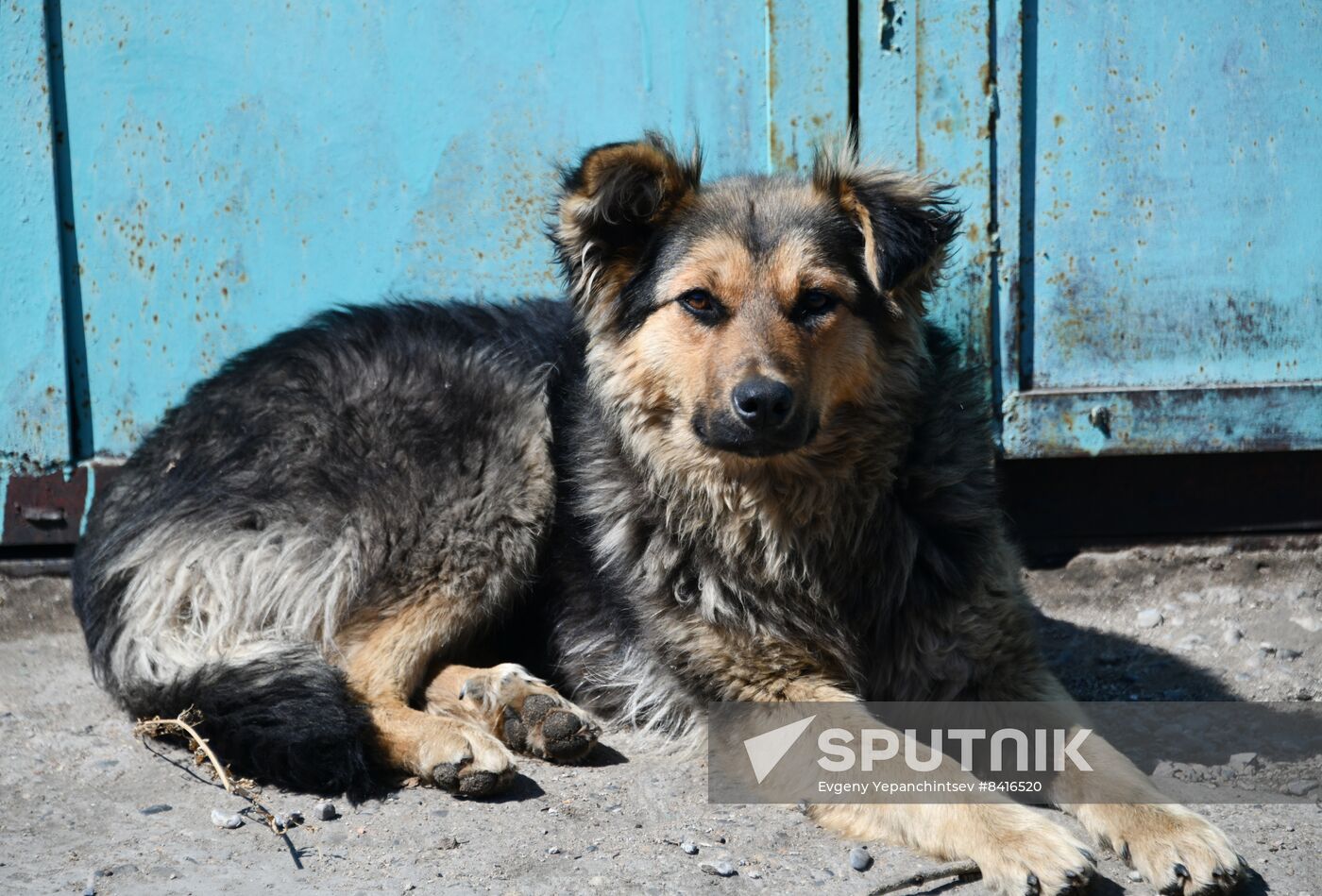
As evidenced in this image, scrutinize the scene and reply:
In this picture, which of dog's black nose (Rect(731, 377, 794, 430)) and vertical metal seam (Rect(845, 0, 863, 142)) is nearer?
dog's black nose (Rect(731, 377, 794, 430))

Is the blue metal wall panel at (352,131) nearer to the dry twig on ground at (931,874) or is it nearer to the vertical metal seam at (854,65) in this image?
the vertical metal seam at (854,65)

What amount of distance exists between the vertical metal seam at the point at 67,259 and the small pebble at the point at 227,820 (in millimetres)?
2307

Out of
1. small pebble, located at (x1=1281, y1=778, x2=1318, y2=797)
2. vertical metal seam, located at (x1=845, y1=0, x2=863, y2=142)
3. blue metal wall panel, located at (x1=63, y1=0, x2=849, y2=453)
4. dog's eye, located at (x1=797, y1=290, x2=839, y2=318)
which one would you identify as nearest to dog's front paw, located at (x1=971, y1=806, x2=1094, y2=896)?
small pebble, located at (x1=1281, y1=778, x2=1318, y2=797)

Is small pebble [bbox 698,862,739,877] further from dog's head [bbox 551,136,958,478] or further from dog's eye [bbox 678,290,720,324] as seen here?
dog's eye [bbox 678,290,720,324]

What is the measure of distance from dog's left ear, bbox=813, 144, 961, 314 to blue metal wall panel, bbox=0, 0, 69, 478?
314 cm

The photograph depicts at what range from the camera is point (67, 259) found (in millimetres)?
4984

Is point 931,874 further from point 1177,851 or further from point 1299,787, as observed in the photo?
point 1299,787

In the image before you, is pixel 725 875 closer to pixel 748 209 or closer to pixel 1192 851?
pixel 1192 851

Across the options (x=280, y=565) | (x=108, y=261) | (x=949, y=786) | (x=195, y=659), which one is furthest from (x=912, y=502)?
(x=108, y=261)

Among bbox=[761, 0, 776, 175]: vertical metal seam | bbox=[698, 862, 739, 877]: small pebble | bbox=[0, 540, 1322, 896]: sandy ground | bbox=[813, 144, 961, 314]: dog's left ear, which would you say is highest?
bbox=[761, 0, 776, 175]: vertical metal seam

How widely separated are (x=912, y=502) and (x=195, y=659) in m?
2.27

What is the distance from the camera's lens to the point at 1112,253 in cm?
491

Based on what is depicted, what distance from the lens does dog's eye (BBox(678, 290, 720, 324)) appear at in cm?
361

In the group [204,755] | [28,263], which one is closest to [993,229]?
[204,755]
